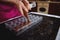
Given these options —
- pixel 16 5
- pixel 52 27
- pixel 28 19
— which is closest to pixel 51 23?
pixel 52 27

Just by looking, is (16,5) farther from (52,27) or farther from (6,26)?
(52,27)

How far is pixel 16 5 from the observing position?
440 mm

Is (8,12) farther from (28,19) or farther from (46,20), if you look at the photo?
(46,20)

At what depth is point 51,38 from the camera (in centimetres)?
50

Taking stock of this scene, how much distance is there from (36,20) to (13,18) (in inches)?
5.2

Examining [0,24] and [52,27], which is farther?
[52,27]

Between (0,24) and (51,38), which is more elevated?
(0,24)

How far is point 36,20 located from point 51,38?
5.2 inches

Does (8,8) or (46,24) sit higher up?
(8,8)

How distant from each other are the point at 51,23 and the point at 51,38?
12cm

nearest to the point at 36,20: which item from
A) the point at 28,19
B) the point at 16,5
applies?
the point at 28,19

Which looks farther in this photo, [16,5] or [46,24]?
[46,24]

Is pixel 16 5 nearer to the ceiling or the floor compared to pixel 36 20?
nearer to the ceiling

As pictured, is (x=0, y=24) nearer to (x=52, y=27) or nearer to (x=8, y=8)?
(x=8, y=8)
